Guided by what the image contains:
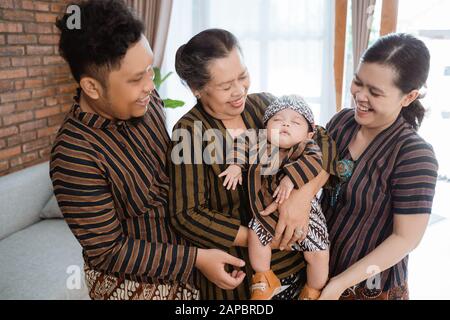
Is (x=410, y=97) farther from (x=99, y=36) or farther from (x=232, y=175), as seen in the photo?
(x=99, y=36)

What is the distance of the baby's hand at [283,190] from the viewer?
1213 mm

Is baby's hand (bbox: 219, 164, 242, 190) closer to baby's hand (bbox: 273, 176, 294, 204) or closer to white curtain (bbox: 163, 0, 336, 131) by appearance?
baby's hand (bbox: 273, 176, 294, 204)

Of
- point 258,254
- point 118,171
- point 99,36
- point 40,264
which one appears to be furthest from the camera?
point 40,264

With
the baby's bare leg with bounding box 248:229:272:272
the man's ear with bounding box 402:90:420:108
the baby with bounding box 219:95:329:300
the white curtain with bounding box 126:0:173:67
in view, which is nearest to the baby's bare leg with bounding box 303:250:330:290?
the baby with bounding box 219:95:329:300

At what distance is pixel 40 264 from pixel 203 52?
6.80ft

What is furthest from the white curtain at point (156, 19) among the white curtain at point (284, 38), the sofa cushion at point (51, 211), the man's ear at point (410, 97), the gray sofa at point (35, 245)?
the man's ear at point (410, 97)

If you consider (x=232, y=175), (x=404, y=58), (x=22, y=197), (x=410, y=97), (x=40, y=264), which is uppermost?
(x=404, y=58)

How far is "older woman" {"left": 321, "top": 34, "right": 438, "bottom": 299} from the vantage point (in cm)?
116

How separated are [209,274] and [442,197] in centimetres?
371

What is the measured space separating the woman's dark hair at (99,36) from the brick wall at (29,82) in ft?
8.69

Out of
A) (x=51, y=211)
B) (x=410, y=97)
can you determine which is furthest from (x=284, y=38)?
(x=410, y=97)

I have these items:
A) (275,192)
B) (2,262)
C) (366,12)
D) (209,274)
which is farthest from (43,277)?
(366,12)

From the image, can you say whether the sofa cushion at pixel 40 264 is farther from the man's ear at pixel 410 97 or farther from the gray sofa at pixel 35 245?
the man's ear at pixel 410 97

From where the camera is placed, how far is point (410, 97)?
1.25m
